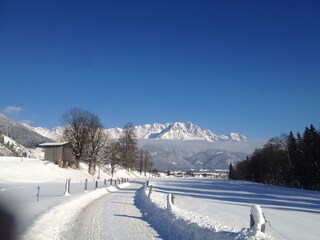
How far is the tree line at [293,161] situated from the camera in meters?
86.3

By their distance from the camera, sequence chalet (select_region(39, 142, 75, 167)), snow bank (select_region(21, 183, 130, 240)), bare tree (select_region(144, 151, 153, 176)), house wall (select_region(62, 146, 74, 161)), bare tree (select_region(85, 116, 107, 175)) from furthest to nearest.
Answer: bare tree (select_region(144, 151, 153, 176)) → bare tree (select_region(85, 116, 107, 175)) → house wall (select_region(62, 146, 74, 161)) → chalet (select_region(39, 142, 75, 167)) → snow bank (select_region(21, 183, 130, 240))

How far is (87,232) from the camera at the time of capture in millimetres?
14203

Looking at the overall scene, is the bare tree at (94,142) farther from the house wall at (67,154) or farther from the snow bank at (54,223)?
the snow bank at (54,223)

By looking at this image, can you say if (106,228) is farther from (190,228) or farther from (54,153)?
(54,153)

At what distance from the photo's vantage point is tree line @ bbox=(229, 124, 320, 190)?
86312 mm

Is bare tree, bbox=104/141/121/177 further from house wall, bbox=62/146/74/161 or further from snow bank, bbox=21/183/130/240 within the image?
snow bank, bbox=21/183/130/240

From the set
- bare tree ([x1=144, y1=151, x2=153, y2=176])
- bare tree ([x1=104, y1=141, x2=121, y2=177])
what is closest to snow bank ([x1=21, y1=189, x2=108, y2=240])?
bare tree ([x1=104, y1=141, x2=121, y2=177])

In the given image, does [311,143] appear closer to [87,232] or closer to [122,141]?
[122,141]

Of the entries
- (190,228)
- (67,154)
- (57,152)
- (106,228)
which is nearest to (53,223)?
(106,228)

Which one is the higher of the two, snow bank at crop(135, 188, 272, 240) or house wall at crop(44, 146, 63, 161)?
house wall at crop(44, 146, 63, 161)

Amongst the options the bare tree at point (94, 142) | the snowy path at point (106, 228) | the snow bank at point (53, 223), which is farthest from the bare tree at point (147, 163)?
the snowy path at point (106, 228)

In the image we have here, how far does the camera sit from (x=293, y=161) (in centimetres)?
9644

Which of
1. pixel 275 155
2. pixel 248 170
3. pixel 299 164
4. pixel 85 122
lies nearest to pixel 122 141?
pixel 85 122

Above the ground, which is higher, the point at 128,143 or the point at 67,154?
the point at 128,143
